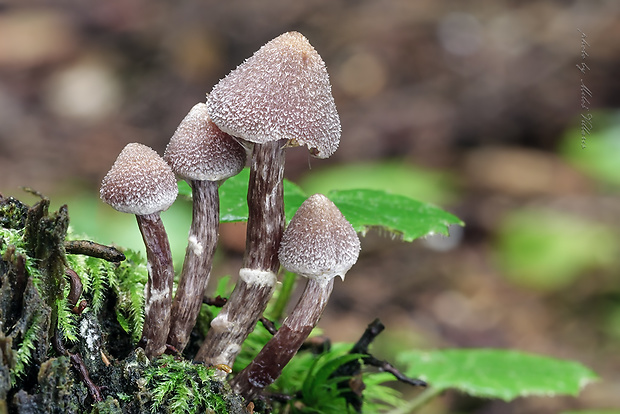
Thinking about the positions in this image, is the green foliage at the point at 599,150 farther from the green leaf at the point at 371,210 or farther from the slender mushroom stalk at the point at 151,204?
the slender mushroom stalk at the point at 151,204

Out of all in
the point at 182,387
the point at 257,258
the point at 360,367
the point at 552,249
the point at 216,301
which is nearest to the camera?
the point at 182,387

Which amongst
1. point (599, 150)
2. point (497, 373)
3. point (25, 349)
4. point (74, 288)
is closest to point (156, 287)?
point (74, 288)

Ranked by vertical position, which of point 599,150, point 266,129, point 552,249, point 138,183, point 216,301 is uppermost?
point 599,150

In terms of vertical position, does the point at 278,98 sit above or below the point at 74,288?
above

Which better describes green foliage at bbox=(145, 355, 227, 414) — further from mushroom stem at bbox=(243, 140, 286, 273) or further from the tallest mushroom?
mushroom stem at bbox=(243, 140, 286, 273)

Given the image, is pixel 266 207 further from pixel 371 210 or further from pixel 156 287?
pixel 371 210

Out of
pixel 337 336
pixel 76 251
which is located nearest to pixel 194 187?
pixel 76 251

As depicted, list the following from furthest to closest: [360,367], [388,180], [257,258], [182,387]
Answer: [388,180]
[360,367]
[257,258]
[182,387]

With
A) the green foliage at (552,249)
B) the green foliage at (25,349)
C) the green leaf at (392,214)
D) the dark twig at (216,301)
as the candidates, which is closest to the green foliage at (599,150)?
the green foliage at (552,249)

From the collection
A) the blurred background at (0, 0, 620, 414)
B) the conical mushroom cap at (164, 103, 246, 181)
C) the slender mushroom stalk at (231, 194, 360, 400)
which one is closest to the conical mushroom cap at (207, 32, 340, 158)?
the conical mushroom cap at (164, 103, 246, 181)
